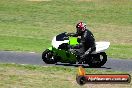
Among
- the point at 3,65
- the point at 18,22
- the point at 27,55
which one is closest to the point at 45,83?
the point at 3,65

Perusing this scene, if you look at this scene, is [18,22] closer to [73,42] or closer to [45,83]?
[73,42]

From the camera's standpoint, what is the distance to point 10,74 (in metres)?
17.8

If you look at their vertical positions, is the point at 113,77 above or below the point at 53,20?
above

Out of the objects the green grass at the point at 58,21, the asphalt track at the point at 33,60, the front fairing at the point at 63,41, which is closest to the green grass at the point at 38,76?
the asphalt track at the point at 33,60

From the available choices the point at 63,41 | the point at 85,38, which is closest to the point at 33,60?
the point at 63,41

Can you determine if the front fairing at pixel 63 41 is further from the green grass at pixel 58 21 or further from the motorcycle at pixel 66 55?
the green grass at pixel 58 21

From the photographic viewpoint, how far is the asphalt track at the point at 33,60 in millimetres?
20828

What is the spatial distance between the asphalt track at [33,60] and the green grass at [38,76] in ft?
3.45

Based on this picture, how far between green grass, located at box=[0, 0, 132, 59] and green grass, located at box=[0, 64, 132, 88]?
5.37m

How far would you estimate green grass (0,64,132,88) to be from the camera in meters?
16.2

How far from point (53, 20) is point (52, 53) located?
21.6 meters

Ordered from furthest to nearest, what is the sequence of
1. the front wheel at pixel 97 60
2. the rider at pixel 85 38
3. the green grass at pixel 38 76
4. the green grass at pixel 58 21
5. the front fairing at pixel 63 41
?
the green grass at pixel 58 21, the front fairing at pixel 63 41, the front wheel at pixel 97 60, the rider at pixel 85 38, the green grass at pixel 38 76

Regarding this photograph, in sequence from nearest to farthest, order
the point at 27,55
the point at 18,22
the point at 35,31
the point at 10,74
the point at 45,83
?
the point at 45,83 → the point at 10,74 → the point at 27,55 → the point at 35,31 → the point at 18,22

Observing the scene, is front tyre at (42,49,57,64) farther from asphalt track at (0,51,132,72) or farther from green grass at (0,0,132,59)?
green grass at (0,0,132,59)
